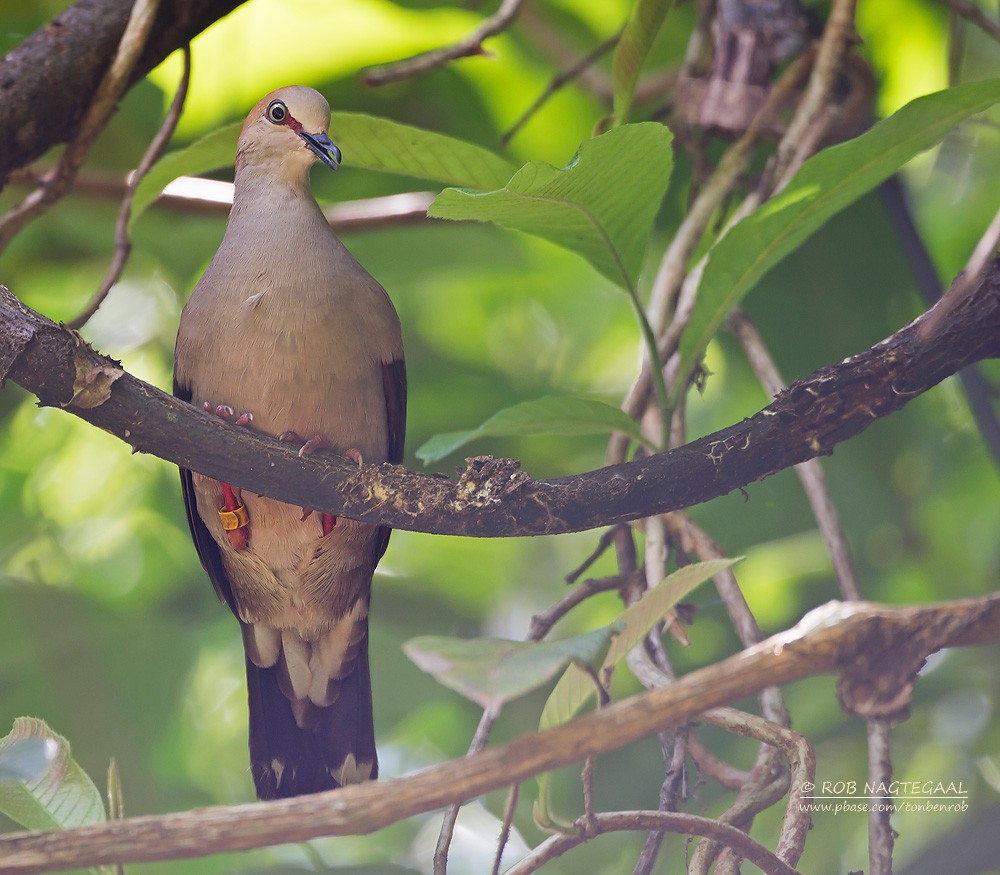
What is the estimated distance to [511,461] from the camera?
2035 mm

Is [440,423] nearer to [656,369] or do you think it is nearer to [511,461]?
[656,369]

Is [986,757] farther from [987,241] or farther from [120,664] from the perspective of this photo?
[120,664]

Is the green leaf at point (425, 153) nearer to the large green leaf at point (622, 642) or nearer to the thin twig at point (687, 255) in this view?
the thin twig at point (687, 255)

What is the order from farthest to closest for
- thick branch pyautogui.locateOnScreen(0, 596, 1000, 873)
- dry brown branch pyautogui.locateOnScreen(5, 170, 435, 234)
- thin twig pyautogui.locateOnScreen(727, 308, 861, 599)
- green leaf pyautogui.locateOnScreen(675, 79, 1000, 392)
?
dry brown branch pyautogui.locateOnScreen(5, 170, 435, 234)
thin twig pyautogui.locateOnScreen(727, 308, 861, 599)
green leaf pyautogui.locateOnScreen(675, 79, 1000, 392)
thick branch pyautogui.locateOnScreen(0, 596, 1000, 873)

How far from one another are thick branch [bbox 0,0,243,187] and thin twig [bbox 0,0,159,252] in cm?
3

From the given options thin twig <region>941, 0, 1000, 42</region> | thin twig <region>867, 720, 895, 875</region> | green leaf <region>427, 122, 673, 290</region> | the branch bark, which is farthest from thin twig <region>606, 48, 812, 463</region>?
thin twig <region>867, 720, 895, 875</region>

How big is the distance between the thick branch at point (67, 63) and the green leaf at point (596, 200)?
126 centimetres

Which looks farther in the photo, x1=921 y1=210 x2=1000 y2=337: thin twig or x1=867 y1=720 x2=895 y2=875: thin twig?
x1=867 y1=720 x2=895 y2=875: thin twig

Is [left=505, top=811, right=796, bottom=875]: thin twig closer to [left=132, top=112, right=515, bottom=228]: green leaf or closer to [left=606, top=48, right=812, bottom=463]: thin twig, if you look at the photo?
[left=606, top=48, right=812, bottom=463]: thin twig

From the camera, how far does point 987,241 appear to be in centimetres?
170

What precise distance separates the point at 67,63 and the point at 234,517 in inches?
47.2

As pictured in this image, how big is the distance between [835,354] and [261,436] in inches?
94.9

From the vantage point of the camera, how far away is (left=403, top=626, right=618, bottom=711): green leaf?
138 centimetres

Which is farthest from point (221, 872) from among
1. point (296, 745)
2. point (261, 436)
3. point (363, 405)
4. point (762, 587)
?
point (762, 587)
